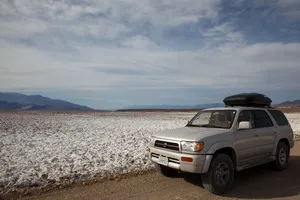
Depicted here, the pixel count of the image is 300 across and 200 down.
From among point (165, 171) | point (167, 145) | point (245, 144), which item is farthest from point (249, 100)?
point (165, 171)

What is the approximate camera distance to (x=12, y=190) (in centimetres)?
520

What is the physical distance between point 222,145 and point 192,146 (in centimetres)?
76

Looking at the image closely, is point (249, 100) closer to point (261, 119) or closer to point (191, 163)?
point (261, 119)

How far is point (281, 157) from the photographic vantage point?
6.91 m

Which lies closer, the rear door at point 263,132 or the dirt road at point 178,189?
the dirt road at point 178,189

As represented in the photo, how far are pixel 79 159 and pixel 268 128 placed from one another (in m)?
6.10

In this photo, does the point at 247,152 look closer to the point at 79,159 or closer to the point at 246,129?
the point at 246,129

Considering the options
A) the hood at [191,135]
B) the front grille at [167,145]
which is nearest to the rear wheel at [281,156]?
the hood at [191,135]

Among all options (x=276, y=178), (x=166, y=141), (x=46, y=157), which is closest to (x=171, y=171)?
(x=166, y=141)

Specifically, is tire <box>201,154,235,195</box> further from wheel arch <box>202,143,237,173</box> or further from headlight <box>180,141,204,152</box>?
headlight <box>180,141,204,152</box>

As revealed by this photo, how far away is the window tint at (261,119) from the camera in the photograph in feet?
20.9

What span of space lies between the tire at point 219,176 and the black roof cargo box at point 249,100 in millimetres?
2442

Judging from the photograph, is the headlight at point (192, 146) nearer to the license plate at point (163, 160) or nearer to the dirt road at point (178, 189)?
the license plate at point (163, 160)

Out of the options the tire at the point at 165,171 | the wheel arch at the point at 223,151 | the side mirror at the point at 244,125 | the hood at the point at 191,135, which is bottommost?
the tire at the point at 165,171
